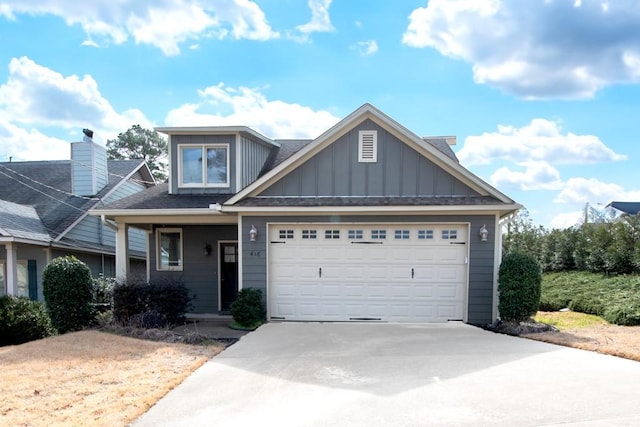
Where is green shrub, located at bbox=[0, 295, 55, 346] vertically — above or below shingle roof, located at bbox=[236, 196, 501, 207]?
below

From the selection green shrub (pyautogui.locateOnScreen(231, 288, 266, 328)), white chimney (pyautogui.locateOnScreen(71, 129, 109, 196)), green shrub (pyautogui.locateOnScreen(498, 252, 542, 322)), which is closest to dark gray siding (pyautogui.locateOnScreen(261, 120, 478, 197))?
green shrub (pyautogui.locateOnScreen(498, 252, 542, 322))

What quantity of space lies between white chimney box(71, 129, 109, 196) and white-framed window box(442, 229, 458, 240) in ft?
41.2

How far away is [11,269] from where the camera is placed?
11.5 meters

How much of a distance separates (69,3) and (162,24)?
2.25 meters

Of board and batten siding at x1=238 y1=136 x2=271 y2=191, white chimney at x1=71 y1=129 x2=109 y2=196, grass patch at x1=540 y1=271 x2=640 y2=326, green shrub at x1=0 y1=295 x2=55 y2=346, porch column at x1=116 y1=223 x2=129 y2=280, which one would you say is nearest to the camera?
green shrub at x1=0 y1=295 x2=55 y2=346

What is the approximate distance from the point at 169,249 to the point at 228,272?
1.88 metres

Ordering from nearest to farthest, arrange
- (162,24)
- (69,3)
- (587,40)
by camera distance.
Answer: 1. (69,3)
2. (587,40)
3. (162,24)

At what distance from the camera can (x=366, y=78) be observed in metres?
11.5

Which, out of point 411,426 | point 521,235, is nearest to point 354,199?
point 411,426

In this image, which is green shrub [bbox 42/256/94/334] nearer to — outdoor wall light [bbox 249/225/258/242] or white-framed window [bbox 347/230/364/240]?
outdoor wall light [bbox 249/225/258/242]

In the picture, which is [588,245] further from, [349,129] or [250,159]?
[250,159]

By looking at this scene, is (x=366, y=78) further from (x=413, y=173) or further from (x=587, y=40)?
(x=587, y=40)

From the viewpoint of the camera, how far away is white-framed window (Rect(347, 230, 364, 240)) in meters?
9.23

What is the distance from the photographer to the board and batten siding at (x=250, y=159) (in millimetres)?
11303
